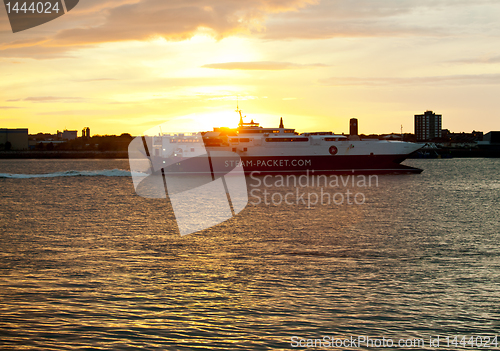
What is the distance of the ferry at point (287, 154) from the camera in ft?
173

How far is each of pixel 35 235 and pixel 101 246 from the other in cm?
365

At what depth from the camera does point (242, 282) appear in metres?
10.0

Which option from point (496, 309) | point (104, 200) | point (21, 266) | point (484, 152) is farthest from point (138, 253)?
point (484, 152)

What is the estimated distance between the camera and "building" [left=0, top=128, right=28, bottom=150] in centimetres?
15762

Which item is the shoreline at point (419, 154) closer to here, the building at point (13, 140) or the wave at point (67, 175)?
the building at point (13, 140)

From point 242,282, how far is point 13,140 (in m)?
173

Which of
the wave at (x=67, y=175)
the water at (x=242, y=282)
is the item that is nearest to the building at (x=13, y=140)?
the wave at (x=67, y=175)

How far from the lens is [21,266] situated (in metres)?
11.3

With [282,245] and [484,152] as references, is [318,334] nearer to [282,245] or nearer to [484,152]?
[282,245]

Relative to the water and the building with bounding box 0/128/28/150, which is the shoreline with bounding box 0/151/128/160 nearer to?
the building with bounding box 0/128/28/150

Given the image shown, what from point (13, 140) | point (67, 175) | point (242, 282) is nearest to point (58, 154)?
point (13, 140)

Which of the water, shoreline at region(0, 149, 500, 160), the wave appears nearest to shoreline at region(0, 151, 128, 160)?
shoreline at region(0, 149, 500, 160)

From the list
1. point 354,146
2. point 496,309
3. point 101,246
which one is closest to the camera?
point 496,309

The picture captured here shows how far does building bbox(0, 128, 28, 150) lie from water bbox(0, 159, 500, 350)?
158 m
